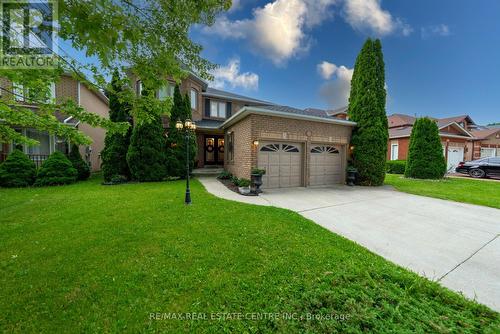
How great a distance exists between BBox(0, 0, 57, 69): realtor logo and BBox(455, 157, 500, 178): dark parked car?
2340cm

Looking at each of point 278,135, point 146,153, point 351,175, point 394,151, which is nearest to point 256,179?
point 278,135

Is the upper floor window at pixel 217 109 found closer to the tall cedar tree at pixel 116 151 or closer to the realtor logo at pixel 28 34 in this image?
the tall cedar tree at pixel 116 151

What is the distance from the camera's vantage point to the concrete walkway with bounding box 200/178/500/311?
110 inches

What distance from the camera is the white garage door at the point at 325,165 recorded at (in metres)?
9.76

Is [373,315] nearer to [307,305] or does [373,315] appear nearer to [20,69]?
[307,305]

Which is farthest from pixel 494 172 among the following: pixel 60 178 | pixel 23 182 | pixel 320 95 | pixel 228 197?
pixel 23 182

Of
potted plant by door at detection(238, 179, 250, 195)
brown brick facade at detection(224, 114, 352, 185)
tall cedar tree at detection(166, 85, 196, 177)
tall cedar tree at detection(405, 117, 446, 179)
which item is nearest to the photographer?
potted plant by door at detection(238, 179, 250, 195)

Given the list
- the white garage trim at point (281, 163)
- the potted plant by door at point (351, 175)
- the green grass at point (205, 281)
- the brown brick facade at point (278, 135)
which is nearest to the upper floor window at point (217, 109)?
the brown brick facade at point (278, 135)

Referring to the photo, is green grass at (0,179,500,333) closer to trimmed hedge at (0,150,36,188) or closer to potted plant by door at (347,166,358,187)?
trimmed hedge at (0,150,36,188)

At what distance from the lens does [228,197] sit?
7090 millimetres

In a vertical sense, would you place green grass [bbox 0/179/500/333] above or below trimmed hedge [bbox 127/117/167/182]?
below

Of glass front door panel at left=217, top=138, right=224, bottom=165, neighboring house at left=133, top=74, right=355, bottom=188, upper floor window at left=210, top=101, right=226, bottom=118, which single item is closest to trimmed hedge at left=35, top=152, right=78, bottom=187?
neighboring house at left=133, top=74, right=355, bottom=188

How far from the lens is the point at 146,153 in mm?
10000

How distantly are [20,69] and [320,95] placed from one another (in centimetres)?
2341
